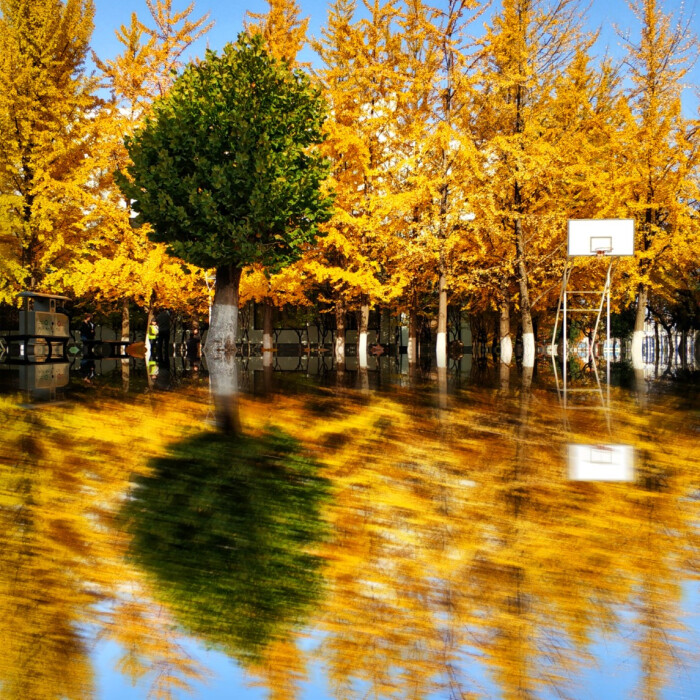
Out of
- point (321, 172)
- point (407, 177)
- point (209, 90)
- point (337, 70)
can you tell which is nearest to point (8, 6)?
point (209, 90)

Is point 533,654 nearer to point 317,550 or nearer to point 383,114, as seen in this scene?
point 317,550

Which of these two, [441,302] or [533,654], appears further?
[441,302]

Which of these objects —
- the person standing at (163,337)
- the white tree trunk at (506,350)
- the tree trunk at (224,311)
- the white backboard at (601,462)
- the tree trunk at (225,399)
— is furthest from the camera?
the person standing at (163,337)

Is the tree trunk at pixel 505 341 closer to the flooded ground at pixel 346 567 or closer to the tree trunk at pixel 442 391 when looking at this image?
the tree trunk at pixel 442 391

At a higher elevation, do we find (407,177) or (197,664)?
(407,177)

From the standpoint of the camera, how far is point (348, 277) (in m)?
25.7

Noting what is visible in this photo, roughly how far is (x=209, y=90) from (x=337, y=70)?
5775 mm

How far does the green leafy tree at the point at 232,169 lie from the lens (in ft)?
77.0

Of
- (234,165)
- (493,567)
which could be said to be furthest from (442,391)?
(234,165)

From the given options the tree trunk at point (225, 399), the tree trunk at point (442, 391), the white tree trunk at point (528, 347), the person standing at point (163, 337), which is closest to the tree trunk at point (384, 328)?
the person standing at point (163, 337)

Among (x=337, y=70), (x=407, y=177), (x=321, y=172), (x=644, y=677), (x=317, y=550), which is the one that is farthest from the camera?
(x=337, y=70)

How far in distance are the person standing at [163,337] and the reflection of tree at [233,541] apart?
28521 mm

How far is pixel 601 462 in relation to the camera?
591 cm

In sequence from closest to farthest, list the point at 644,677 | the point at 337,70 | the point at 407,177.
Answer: the point at 644,677
the point at 407,177
the point at 337,70
